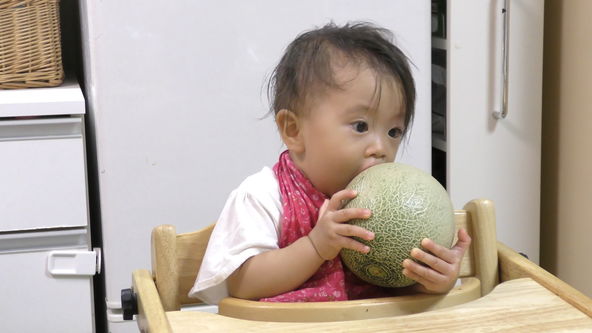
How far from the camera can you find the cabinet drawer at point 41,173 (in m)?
1.45

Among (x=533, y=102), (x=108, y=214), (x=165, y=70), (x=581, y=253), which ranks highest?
(x=165, y=70)

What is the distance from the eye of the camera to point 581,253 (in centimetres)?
166

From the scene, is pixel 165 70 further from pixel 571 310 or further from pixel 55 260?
pixel 571 310

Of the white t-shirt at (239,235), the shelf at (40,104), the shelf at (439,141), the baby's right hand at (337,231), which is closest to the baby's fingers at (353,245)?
the baby's right hand at (337,231)

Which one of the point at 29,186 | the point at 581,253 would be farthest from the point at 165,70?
the point at 581,253

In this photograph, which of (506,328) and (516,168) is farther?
(516,168)

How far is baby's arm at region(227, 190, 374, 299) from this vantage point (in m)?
0.87

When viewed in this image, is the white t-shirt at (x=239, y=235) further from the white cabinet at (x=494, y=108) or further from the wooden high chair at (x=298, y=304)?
A: the white cabinet at (x=494, y=108)

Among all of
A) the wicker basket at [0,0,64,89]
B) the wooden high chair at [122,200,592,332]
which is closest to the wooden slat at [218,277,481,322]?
the wooden high chair at [122,200,592,332]

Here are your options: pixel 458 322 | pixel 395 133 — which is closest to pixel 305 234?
pixel 395 133

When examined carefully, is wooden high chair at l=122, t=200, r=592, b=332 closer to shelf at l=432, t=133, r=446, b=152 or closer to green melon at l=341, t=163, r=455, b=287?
green melon at l=341, t=163, r=455, b=287

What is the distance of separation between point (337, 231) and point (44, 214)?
0.77 metres

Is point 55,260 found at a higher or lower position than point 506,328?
lower

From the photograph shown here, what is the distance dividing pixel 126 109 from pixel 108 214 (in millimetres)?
177
